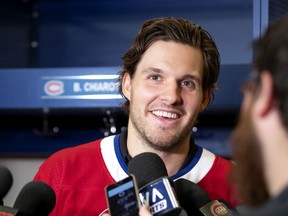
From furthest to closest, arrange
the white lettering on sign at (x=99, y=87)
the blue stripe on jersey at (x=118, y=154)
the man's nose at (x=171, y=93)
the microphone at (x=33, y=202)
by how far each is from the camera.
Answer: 1. the white lettering on sign at (x=99, y=87)
2. the blue stripe on jersey at (x=118, y=154)
3. the man's nose at (x=171, y=93)
4. the microphone at (x=33, y=202)

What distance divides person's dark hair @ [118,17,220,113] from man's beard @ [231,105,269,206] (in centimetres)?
72

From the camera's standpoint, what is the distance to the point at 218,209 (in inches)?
37.3

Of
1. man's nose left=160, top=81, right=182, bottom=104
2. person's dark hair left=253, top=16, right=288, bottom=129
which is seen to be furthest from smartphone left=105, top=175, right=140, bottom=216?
man's nose left=160, top=81, right=182, bottom=104

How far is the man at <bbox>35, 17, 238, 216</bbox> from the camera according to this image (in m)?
1.25

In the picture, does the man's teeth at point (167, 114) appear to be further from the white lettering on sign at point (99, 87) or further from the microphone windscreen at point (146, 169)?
the white lettering on sign at point (99, 87)

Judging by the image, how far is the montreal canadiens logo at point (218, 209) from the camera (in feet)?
3.08

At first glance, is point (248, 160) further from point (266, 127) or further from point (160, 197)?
point (160, 197)

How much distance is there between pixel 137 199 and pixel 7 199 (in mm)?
1832

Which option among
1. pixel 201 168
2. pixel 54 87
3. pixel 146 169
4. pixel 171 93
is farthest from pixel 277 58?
pixel 54 87

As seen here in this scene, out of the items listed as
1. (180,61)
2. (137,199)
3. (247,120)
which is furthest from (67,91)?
(247,120)

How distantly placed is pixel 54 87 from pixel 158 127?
2.81 ft

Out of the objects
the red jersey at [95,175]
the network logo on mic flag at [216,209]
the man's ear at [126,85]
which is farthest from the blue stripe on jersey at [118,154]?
the network logo on mic flag at [216,209]

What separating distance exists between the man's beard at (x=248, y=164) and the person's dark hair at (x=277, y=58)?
0.04 m

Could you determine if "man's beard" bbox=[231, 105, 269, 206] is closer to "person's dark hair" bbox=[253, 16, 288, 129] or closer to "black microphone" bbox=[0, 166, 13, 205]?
"person's dark hair" bbox=[253, 16, 288, 129]
